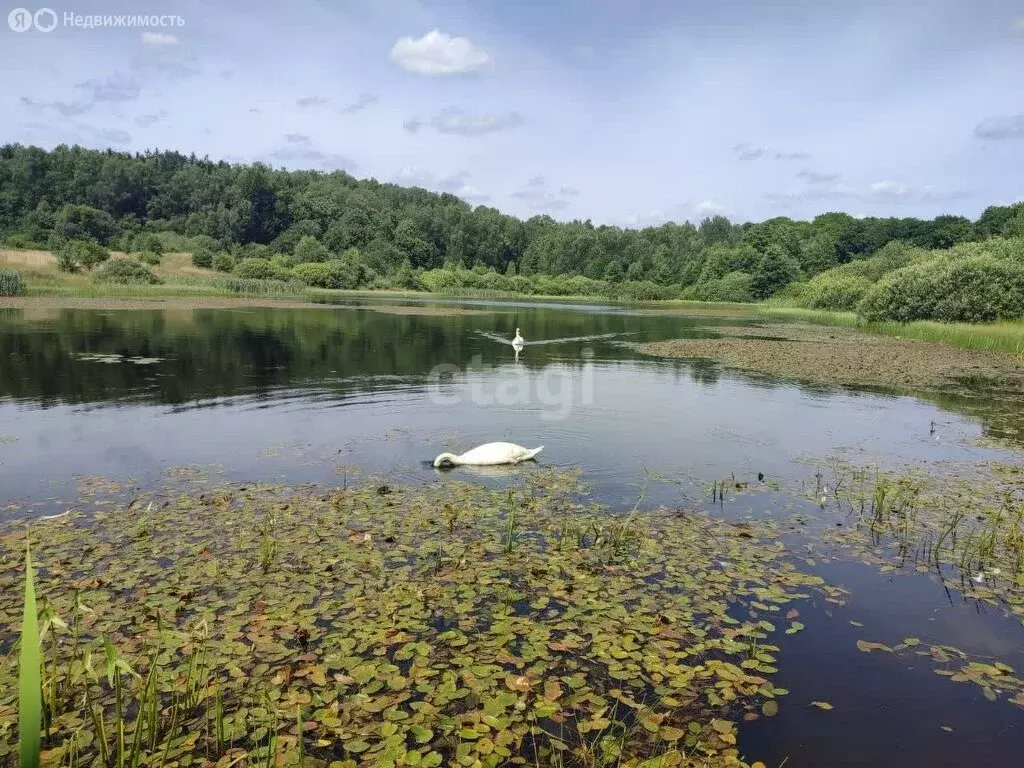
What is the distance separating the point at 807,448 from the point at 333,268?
315ft

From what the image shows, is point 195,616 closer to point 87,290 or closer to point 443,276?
point 87,290

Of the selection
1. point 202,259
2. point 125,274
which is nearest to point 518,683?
point 125,274

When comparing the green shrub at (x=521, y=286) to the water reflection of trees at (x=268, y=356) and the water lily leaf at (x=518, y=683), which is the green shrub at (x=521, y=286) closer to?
the water reflection of trees at (x=268, y=356)

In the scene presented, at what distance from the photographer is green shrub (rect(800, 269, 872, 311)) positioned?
A: 69812 mm

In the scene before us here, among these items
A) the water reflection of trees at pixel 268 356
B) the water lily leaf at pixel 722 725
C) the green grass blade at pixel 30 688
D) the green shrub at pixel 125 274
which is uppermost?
the green shrub at pixel 125 274

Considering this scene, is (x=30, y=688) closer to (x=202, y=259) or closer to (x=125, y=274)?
(x=125, y=274)

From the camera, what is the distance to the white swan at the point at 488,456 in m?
11.6

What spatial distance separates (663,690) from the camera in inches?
214

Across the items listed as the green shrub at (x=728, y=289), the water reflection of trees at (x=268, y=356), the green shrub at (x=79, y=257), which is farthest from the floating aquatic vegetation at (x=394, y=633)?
the green shrub at (x=728, y=289)

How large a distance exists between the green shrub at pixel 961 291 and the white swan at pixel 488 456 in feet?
129

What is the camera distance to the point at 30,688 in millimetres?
2100

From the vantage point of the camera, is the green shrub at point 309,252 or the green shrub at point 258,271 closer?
the green shrub at point 258,271

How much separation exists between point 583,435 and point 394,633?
857 cm

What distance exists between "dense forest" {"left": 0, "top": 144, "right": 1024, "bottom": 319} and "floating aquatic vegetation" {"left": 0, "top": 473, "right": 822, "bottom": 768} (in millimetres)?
81442
